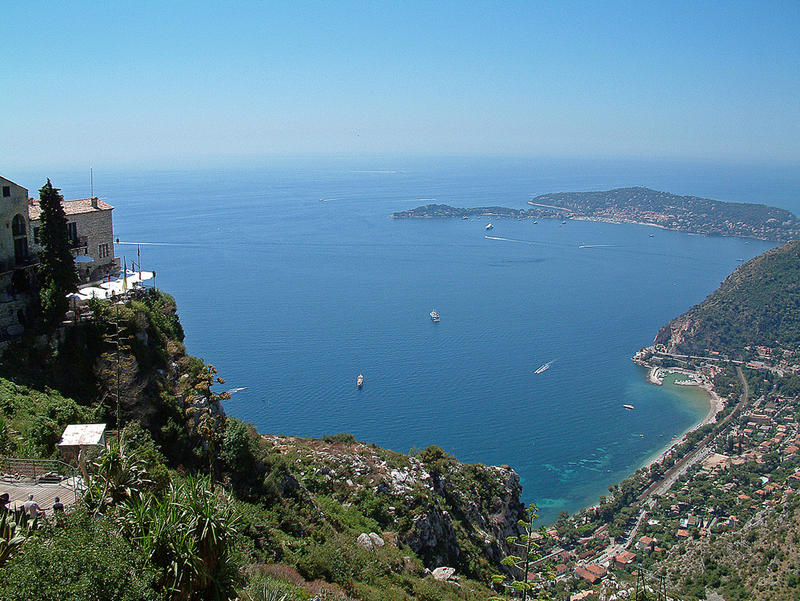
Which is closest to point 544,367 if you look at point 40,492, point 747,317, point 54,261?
point 747,317

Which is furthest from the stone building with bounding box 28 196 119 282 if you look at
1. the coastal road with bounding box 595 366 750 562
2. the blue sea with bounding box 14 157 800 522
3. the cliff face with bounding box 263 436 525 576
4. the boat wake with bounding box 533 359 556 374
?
the boat wake with bounding box 533 359 556 374

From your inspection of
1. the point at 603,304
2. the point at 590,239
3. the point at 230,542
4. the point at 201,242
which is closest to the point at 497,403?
the point at 603,304

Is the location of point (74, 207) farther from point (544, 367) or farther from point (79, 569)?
point (544, 367)

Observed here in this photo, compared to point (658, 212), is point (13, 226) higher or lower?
higher

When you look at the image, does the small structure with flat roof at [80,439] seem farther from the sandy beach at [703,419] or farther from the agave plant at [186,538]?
the sandy beach at [703,419]

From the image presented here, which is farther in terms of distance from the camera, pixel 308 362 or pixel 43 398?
pixel 308 362

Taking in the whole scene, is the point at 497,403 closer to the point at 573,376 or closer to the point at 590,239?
the point at 573,376

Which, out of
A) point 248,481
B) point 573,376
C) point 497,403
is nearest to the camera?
point 248,481

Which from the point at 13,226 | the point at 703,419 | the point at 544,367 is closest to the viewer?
the point at 13,226
